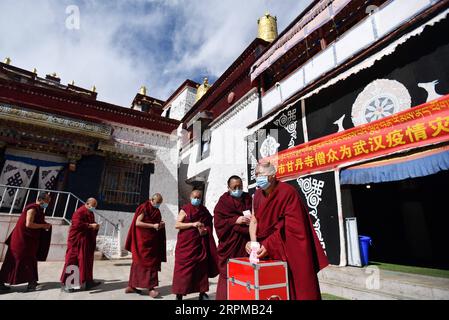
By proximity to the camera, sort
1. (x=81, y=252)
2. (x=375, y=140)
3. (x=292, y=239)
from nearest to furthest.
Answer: (x=292, y=239) < (x=81, y=252) < (x=375, y=140)

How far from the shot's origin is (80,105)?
1047 centimetres

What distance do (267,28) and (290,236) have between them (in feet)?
31.8

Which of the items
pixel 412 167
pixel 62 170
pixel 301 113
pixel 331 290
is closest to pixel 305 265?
pixel 331 290

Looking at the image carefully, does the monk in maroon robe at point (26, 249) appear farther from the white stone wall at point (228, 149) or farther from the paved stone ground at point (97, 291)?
the white stone wall at point (228, 149)

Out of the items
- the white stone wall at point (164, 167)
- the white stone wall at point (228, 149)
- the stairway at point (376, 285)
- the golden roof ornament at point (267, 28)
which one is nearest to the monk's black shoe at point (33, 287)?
the stairway at point (376, 285)

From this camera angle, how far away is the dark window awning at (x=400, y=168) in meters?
3.71

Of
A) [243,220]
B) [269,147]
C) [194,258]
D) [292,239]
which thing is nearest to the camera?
[292,239]

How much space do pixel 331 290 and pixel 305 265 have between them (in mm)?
2780

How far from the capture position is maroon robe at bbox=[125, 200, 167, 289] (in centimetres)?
378

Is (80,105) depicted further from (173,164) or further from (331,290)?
(331,290)

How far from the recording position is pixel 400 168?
4.25m

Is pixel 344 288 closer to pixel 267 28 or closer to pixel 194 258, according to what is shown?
pixel 194 258

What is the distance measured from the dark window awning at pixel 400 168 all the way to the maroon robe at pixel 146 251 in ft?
12.4

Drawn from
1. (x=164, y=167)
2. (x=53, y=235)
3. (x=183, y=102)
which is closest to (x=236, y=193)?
(x=53, y=235)
